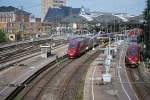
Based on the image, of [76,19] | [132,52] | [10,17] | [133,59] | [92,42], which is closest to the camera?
[133,59]

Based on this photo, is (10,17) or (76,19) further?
(10,17)

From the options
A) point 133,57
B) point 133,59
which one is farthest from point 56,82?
point 133,57

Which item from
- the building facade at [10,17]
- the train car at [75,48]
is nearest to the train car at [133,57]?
the train car at [75,48]

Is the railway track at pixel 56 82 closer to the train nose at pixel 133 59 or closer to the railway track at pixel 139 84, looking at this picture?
the railway track at pixel 139 84

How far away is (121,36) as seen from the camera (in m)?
94.1

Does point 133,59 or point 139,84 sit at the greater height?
point 133,59

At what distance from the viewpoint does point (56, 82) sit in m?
44.6

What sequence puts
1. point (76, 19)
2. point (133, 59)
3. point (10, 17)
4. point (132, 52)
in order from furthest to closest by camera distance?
point (10, 17)
point (76, 19)
point (132, 52)
point (133, 59)

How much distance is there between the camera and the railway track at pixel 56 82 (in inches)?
1448

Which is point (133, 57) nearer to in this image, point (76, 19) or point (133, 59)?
point (133, 59)

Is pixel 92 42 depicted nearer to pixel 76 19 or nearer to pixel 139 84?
pixel 76 19

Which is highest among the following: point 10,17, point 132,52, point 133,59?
point 10,17

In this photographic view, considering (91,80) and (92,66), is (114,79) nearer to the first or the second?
(91,80)

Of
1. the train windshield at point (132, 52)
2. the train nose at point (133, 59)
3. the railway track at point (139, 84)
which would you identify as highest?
the train windshield at point (132, 52)
